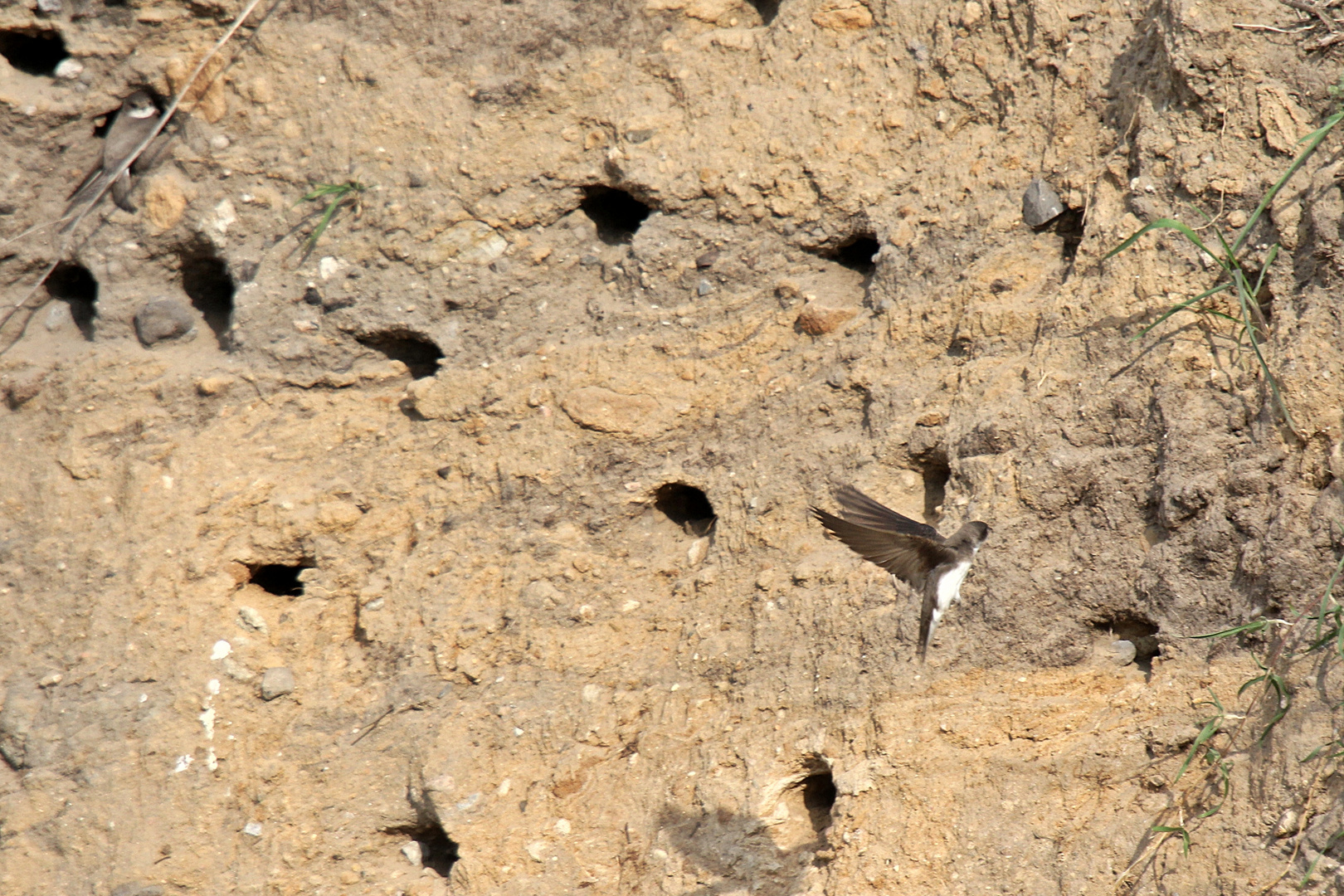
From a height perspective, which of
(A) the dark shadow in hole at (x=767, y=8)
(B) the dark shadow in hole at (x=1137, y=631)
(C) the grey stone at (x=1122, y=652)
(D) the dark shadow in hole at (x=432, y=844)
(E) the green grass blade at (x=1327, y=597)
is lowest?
(D) the dark shadow in hole at (x=432, y=844)

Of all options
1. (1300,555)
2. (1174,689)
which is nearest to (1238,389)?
(1300,555)

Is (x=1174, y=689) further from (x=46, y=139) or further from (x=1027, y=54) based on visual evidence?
(x=46, y=139)

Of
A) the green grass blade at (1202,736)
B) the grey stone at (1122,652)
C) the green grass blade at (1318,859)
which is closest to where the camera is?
the green grass blade at (1318,859)

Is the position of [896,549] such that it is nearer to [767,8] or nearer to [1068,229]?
[1068,229]

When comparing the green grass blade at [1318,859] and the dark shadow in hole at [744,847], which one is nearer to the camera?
the green grass blade at [1318,859]

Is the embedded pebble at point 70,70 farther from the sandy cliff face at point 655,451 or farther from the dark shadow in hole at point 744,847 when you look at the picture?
the dark shadow in hole at point 744,847

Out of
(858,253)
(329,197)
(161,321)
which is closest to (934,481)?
(858,253)

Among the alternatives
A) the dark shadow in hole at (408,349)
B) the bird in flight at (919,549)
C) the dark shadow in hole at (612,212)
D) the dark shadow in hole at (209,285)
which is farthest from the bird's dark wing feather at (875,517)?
the dark shadow in hole at (209,285)
